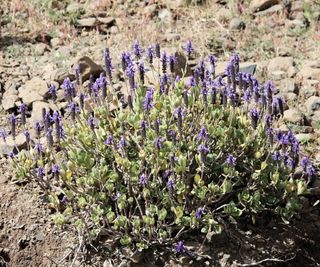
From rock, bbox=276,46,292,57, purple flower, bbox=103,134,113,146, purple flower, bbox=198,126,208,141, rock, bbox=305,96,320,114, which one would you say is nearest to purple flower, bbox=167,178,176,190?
purple flower, bbox=198,126,208,141

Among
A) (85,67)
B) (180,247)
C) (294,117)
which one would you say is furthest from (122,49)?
(180,247)

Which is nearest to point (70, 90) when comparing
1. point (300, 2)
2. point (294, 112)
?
point (294, 112)

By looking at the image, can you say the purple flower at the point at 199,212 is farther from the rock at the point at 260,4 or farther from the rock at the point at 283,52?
the rock at the point at 260,4

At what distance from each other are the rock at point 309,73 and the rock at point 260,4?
124cm

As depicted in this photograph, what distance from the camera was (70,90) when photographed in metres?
Result: 4.20

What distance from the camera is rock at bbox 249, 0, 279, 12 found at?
21.4 ft

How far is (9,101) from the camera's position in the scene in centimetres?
525

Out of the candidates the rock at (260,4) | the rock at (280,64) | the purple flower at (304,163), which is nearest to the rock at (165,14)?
the rock at (260,4)

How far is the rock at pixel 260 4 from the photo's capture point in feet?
21.4

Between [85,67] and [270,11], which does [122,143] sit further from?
[270,11]

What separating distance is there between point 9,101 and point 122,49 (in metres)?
1.23

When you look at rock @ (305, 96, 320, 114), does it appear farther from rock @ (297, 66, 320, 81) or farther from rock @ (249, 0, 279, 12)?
rock @ (249, 0, 279, 12)

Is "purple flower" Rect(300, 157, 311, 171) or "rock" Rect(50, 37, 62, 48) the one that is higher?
"rock" Rect(50, 37, 62, 48)

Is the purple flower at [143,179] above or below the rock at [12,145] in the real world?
above
